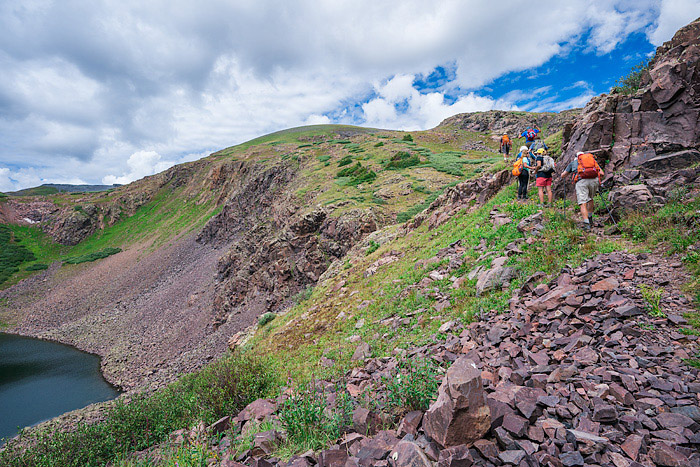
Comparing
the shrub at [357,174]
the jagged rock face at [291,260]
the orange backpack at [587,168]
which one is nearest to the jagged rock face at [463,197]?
the jagged rock face at [291,260]

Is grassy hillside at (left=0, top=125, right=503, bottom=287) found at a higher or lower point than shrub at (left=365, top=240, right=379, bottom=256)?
higher

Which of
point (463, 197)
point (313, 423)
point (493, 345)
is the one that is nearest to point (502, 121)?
point (463, 197)

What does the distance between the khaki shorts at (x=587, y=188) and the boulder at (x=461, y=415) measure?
7410 mm

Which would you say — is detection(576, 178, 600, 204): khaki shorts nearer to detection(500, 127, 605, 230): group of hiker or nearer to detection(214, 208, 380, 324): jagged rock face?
detection(500, 127, 605, 230): group of hiker

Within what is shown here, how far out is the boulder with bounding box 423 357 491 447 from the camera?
126 inches

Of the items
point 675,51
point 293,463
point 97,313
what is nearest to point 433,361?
point 293,463

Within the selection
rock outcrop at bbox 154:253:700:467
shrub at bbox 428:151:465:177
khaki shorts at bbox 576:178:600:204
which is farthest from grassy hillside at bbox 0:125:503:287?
rock outcrop at bbox 154:253:700:467

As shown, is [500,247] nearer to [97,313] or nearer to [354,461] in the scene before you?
[354,461]

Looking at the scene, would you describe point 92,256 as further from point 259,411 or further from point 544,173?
point 544,173

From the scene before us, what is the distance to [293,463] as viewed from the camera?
3.83 meters

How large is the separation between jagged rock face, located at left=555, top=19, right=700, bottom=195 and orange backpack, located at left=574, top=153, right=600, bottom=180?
114 centimetres

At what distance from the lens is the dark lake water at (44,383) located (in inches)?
933

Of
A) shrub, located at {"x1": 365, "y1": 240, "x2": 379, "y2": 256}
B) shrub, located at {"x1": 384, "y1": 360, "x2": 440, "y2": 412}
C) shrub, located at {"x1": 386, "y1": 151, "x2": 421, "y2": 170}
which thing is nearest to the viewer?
shrub, located at {"x1": 384, "y1": 360, "x2": 440, "y2": 412}

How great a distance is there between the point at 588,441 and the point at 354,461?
2534mm
